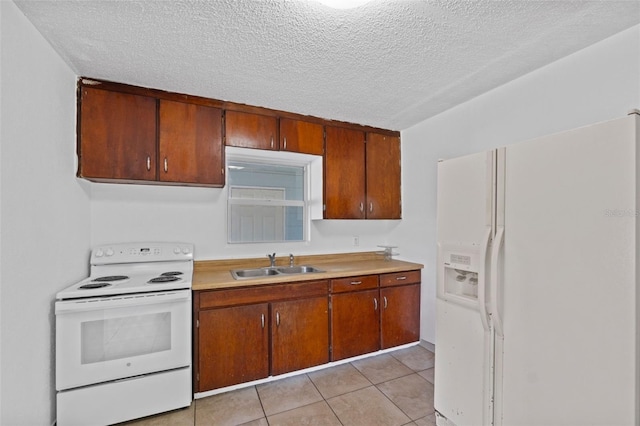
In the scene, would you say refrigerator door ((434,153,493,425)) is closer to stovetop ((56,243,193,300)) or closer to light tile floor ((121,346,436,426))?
light tile floor ((121,346,436,426))

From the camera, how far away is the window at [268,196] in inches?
114

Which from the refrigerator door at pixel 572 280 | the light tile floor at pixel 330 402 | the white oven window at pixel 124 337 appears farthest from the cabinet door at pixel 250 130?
the light tile floor at pixel 330 402

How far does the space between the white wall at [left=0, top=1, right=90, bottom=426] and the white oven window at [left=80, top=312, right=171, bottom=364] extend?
20 centimetres

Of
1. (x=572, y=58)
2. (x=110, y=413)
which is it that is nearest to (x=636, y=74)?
(x=572, y=58)

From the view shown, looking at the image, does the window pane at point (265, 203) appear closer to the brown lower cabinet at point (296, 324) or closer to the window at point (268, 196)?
the window at point (268, 196)

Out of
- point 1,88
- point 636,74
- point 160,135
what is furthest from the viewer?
point 160,135

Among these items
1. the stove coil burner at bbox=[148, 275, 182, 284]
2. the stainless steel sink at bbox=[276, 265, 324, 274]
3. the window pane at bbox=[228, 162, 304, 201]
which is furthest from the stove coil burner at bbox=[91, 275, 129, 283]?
the stainless steel sink at bbox=[276, 265, 324, 274]

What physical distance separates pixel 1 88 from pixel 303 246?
244 centimetres

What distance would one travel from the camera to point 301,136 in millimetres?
Result: 2844

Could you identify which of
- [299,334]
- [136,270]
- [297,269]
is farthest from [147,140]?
[299,334]

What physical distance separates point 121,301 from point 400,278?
2337mm

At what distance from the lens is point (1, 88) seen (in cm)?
132

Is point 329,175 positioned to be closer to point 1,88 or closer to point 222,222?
point 222,222

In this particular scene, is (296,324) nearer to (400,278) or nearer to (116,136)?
(400,278)
